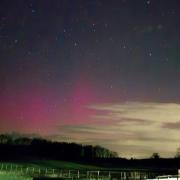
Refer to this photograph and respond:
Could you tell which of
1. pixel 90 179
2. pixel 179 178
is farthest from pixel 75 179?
pixel 179 178

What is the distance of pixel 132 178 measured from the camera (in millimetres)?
55125

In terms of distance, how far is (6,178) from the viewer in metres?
54.8

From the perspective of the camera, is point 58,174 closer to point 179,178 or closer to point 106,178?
point 106,178

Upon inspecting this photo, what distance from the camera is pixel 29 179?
53.9 m

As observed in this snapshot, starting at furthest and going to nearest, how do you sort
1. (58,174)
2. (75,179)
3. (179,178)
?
(58,174) < (75,179) < (179,178)

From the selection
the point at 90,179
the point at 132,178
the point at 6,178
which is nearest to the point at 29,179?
the point at 6,178

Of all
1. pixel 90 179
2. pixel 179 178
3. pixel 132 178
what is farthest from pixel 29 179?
pixel 179 178

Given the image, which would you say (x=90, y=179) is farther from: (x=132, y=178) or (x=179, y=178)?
(x=179, y=178)

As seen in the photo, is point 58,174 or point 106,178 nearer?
point 106,178

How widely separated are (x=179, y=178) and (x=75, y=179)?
667 inches

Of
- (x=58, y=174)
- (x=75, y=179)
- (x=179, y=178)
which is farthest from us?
(x=58, y=174)

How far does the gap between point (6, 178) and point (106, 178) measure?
1286 cm

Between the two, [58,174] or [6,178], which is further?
[58,174]

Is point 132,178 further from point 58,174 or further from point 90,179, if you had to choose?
point 58,174
